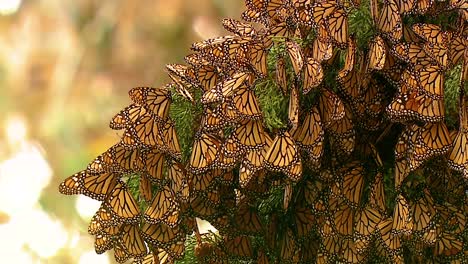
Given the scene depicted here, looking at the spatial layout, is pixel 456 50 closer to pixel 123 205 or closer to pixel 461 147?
pixel 461 147

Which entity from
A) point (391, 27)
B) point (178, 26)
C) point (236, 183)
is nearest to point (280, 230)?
point (236, 183)

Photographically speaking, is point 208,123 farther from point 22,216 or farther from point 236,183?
point 22,216

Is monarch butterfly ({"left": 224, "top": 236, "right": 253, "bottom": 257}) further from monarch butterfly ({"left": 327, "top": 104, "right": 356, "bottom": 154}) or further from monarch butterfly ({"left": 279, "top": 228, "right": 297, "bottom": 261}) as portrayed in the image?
monarch butterfly ({"left": 327, "top": 104, "right": 356, "bottom": 154})

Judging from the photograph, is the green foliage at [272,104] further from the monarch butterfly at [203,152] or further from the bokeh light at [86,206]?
the bokeh light at [86,206]

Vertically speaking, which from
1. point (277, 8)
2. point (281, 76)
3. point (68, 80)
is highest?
point (68, 80)

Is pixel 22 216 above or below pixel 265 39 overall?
above

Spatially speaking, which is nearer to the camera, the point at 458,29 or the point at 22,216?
the point at 458,29

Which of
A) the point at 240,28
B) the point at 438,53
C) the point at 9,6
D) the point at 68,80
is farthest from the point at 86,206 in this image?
the point at 438,53

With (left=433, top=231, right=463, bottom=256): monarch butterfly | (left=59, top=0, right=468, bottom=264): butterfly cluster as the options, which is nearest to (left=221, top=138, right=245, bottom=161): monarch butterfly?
(left=59, top=0, right=468, bottom=264): butterfly cluster
